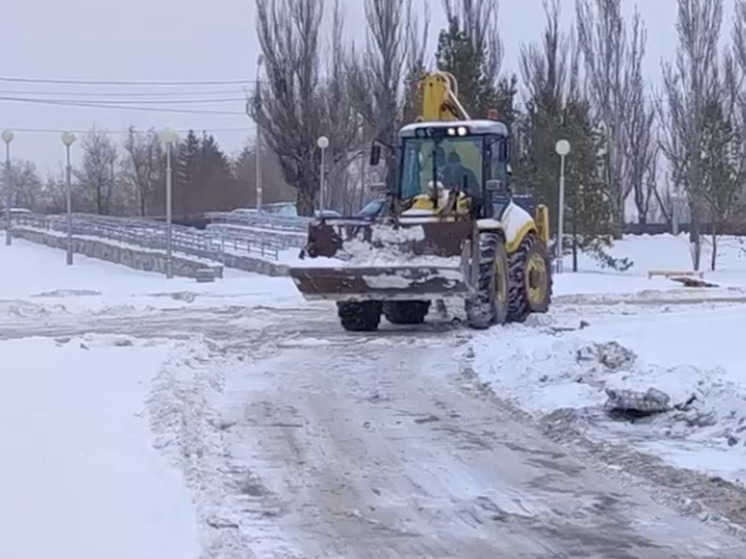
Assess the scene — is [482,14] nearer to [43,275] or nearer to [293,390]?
[43,275]

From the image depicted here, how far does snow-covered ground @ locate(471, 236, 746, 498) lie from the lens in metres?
10.1

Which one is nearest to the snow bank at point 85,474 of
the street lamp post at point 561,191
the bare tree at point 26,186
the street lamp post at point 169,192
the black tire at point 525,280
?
the black tire at point 525,280

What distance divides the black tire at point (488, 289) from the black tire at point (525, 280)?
1.99 ft

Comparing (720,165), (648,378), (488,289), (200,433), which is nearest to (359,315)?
(488,289)

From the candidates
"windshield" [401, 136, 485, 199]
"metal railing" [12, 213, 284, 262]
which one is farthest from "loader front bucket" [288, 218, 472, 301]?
"metal railing" [12, 213, 284, 262]

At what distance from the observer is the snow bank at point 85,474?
21.8 feet

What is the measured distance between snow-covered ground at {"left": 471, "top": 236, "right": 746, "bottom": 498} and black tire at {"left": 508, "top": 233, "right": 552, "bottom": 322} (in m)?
0.29

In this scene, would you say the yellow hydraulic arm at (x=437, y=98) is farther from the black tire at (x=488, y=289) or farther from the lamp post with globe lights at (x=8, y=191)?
the lamp post with globe lights at (x=8, y=191)

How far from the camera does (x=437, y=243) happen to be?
18547 mm

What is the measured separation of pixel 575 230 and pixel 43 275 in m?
16.3

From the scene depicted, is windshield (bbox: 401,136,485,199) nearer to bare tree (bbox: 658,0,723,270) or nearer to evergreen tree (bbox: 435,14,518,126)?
evergreen tree (bbox: 435,14,518,126)

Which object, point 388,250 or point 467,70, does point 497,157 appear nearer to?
point 388,250

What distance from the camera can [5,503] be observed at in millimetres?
7246

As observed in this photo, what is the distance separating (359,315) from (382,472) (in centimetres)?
1113
